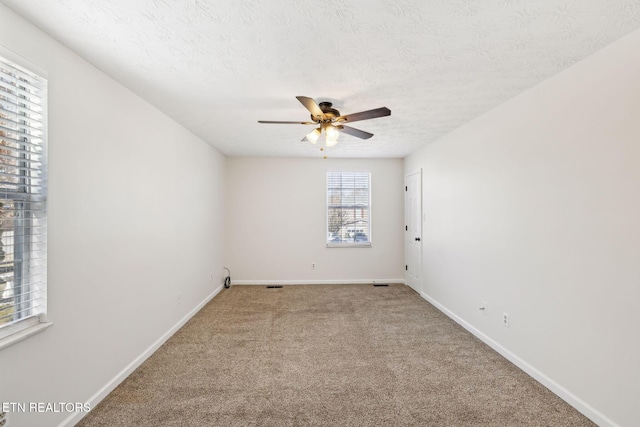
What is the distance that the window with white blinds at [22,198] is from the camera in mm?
1475

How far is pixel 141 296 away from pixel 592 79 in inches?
154

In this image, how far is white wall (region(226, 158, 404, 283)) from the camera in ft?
18.1

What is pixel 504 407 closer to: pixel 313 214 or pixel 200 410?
pixel 200 410

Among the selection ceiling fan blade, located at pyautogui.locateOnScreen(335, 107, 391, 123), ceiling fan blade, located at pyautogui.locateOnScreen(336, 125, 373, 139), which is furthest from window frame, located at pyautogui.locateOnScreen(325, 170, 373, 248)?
ceiling fan blade, located at pyautogui.locateOnScreen(335, 107, 391, 123)

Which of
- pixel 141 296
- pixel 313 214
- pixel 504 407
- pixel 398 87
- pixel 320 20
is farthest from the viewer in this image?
pixel 313 214

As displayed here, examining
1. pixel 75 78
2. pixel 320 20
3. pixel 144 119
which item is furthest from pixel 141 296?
pixel 320 20

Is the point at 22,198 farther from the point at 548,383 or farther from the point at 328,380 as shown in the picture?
A: the point at 548,383

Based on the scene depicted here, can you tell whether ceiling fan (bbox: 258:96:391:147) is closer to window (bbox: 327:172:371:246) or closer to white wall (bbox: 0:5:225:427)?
white wall (bbox: 0:5:225:427)

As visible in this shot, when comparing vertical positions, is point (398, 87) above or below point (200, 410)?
above

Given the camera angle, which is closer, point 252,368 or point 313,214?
point 252,368

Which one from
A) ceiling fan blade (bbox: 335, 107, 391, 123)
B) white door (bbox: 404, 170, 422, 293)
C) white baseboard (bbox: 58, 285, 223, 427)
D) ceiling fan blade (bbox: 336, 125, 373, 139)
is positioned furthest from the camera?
white door (bbox: 404, 170, 422, 293)

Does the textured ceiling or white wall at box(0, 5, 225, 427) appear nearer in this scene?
the textured ceiling

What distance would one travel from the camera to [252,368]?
8.34ft

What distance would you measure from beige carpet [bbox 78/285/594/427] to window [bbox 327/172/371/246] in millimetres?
2126
